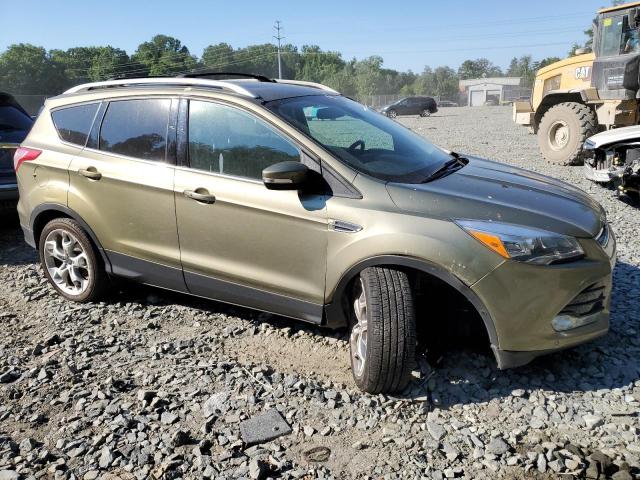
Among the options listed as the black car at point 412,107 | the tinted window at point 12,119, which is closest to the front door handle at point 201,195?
the tinted window at point 12,119

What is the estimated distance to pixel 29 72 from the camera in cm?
6400

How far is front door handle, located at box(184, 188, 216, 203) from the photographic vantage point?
3504 millimetres

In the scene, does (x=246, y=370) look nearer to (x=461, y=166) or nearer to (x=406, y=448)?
(x=406, y=448)

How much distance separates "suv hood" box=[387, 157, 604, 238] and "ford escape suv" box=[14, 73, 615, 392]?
0.01 m

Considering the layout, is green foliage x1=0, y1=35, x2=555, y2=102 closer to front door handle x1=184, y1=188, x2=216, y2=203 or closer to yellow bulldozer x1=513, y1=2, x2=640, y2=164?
yellow bulldozer x1=513, y1=2, x2=640, y2=164

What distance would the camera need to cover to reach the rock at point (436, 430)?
9.08ft

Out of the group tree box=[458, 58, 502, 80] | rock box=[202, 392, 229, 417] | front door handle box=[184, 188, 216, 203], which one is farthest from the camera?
tree box=[458, 58, 502, 80]

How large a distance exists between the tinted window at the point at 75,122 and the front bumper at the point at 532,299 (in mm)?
3328

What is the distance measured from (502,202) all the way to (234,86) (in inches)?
79.5

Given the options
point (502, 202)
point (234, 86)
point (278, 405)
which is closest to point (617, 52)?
point (502, 202)

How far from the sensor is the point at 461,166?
3.86m

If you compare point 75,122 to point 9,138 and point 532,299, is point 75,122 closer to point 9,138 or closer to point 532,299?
point 9,138

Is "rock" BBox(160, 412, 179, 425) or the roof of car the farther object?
the roof of car

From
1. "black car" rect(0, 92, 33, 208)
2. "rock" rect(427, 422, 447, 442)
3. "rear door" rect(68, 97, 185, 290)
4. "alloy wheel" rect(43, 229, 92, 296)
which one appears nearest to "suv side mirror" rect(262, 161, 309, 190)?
"rear door" rect(68, 97, 185, 290)
